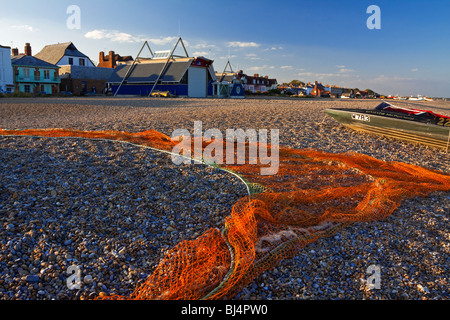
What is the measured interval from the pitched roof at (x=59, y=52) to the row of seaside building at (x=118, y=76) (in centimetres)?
30

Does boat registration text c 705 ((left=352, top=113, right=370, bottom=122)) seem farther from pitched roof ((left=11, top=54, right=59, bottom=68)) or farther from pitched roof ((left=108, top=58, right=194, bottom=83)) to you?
pitched roof ((left=11, top=54, right=59, bottom=68))

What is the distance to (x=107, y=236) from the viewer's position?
14.0 feet

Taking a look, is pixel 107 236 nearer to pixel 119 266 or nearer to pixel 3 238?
pixel 119 266

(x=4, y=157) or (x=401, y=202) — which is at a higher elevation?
(x=4, y=157)

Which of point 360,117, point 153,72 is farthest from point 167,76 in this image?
point 360,117

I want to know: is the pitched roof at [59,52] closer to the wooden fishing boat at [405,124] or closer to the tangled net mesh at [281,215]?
the wooden fishing boat at [405,124]

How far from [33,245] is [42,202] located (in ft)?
4.07

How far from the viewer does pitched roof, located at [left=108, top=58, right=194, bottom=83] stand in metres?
35.2

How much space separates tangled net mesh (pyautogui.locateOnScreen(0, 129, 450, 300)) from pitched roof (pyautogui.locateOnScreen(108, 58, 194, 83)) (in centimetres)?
2860

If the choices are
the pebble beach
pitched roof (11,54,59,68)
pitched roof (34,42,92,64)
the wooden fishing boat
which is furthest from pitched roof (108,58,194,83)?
the pebble beach

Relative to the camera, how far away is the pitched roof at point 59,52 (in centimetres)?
4979

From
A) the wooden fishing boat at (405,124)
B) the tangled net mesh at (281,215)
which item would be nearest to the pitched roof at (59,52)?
the wooden fishing boat at (405,124)

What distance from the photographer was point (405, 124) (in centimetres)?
1062

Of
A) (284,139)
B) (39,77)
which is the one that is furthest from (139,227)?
(39,77)
